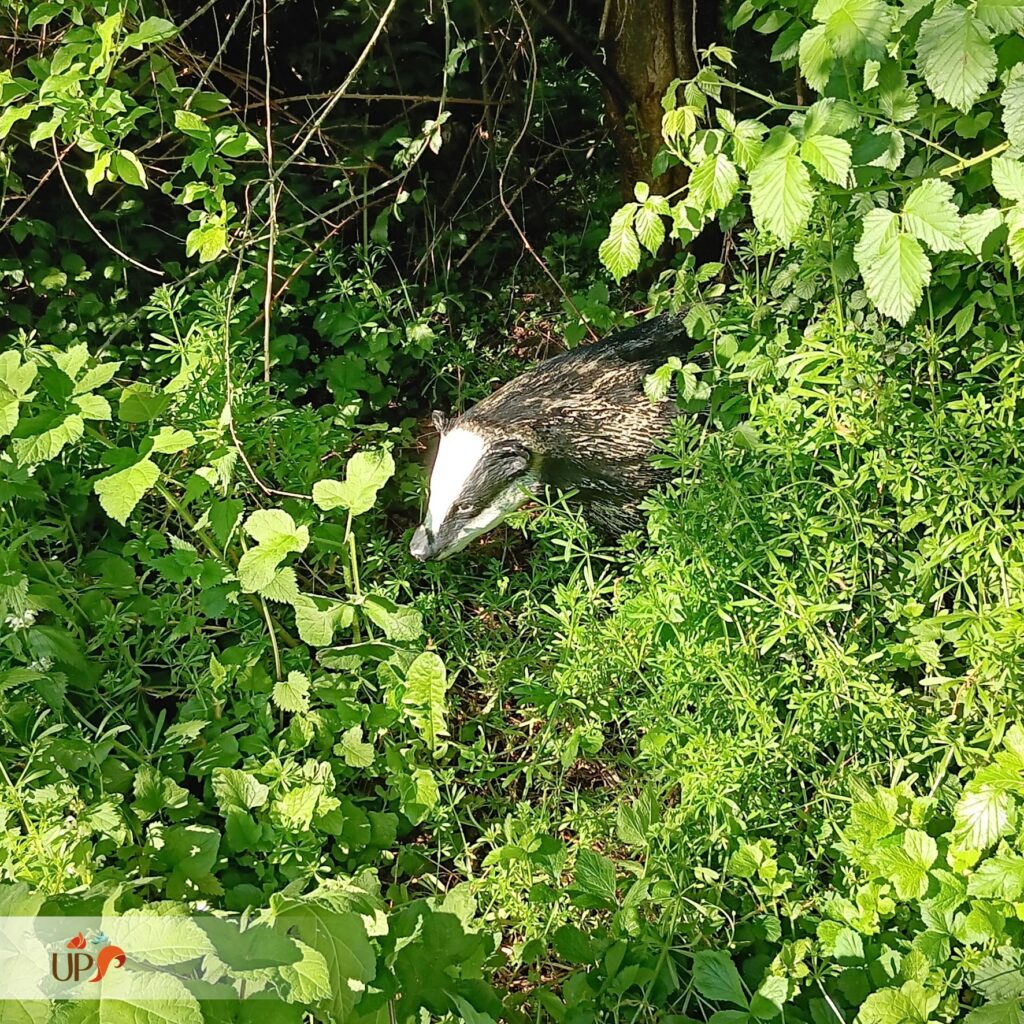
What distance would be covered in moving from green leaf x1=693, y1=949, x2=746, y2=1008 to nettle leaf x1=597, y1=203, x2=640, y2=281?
1395 millimetres

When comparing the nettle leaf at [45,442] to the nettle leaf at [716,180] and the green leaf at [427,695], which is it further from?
the nettle leaf at [716,180]

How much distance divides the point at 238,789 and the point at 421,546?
805 mm

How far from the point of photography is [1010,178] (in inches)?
65.9

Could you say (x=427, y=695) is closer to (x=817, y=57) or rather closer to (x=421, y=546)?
(x=421, y=546)

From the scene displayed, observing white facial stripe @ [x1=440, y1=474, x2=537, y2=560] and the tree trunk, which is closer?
Result: white facial stripe @ [x1=440, y1=474, x2=537, y2=560]

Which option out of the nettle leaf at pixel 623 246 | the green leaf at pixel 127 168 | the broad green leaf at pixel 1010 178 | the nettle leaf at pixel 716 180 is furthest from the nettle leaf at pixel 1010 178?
the green leaf at pixel 127 168

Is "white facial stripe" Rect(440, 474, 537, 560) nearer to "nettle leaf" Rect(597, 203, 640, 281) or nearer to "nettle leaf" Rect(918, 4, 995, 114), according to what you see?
"nettle leaf" Rect(597, 203, 640, 281)

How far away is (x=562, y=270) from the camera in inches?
157

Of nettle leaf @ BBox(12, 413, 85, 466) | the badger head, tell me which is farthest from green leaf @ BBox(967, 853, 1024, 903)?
nettle leaf @ BBox(12, 413, 85, 466)

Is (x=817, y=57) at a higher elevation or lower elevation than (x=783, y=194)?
higher

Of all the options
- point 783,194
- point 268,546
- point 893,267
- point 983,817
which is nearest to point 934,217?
point 893,267

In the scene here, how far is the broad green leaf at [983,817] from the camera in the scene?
171 cm

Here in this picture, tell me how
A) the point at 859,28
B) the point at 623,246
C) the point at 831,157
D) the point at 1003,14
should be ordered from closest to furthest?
the point at 1003,14
the point at 859,28
the point at 831,157
the point at 623,246

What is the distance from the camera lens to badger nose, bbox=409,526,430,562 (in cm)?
270
